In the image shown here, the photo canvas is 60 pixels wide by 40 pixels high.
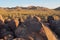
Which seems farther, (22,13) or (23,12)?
(23,12)

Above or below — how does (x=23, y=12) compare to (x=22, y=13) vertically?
below

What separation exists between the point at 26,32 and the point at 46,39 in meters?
0.97

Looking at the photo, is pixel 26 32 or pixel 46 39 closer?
pixel 46 39

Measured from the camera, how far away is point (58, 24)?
1474cm

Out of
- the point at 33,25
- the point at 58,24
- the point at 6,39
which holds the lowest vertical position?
the point at 58,24

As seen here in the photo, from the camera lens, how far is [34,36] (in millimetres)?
7879

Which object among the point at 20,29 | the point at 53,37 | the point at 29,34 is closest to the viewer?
the point at 53,37

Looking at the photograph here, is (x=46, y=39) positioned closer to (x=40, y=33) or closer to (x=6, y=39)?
(x=40, y=33)

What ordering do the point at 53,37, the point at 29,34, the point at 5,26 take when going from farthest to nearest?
the point at 5,26
the point at 29,34
the point at 53,37

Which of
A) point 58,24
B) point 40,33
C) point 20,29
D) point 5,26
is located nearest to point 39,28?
point 40,33

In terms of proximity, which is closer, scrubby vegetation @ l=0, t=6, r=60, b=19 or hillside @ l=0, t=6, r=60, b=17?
scrubby vegetation @ l=0, t=6, r=60, b=19

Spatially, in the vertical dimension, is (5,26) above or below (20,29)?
below

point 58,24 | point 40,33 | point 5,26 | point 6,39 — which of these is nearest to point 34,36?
point 40,33

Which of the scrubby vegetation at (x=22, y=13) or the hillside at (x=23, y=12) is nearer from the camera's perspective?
the scrubby vegetation at (x=22, y=13)
